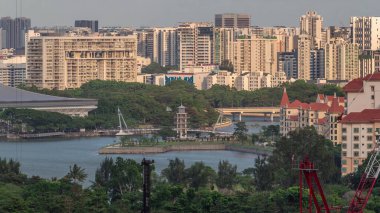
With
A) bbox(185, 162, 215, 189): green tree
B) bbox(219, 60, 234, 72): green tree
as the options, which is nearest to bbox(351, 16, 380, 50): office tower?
bbox(219, 60, 234, 72): green tree

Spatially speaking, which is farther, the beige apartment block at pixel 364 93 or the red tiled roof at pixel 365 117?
the beige apartment block at pixel 364 93

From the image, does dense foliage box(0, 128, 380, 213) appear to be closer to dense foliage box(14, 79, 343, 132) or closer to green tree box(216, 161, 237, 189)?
green tree box(216, 161, 237, 189)

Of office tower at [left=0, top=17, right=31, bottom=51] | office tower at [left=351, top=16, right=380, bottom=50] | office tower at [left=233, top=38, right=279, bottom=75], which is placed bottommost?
office tower at [left=233, top=38, right=279, bottom=75]

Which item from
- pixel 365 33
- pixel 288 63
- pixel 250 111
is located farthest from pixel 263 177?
pixel 288 63

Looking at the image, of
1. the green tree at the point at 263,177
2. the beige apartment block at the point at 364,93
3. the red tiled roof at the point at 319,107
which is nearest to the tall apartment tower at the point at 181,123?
the red tiled roof at the point at 319,107

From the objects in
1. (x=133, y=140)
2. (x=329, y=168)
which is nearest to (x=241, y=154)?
(x=133, y=140)

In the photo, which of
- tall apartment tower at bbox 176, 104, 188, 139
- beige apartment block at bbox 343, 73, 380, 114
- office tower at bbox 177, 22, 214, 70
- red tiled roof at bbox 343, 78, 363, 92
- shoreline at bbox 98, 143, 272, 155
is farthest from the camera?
office tower at bbox 177, 22, 214, 70

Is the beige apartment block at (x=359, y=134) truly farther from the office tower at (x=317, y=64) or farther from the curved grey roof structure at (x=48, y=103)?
the office tower at (x=317, y=64)

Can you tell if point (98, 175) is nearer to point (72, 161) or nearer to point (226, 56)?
point (72, 161)
